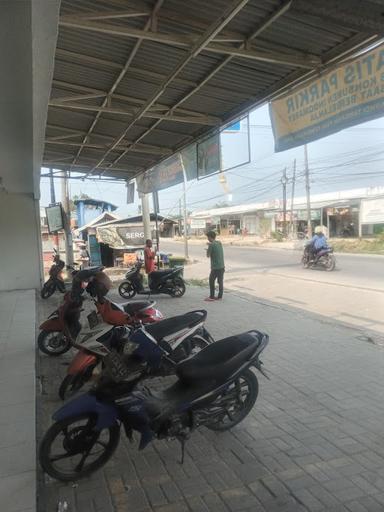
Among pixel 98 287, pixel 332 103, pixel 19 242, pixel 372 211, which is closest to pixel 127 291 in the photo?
pixel 19 242

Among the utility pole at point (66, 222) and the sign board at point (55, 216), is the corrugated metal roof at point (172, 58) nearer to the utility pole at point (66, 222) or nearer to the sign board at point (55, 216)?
the sign board at point (55, 216)

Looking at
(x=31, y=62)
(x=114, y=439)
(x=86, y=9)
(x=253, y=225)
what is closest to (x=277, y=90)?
(x=86, y=9)

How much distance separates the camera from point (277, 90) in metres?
5.66

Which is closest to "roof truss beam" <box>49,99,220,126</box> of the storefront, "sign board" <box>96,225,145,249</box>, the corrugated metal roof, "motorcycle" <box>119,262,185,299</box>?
the corrugated metal roof

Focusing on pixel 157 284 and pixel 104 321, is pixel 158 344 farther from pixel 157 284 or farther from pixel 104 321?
pixel 157 284

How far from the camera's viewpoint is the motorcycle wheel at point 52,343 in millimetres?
5742

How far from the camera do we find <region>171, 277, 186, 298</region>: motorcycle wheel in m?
10.9

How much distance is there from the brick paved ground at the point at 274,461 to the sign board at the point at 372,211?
27.1 m

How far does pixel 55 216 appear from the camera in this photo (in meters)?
13.4

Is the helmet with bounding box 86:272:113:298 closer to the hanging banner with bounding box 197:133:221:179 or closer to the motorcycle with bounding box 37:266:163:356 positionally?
the motorcycle with bounding box 37:266:163:356

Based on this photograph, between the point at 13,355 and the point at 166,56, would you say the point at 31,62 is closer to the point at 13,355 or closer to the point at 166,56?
the point at 166,56

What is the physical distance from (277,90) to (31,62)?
343 cm

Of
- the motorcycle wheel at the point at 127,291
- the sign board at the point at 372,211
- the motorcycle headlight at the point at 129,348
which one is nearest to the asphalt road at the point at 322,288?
the motorcycle wheel at the point at 127,291

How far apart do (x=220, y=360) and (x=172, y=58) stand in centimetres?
359
